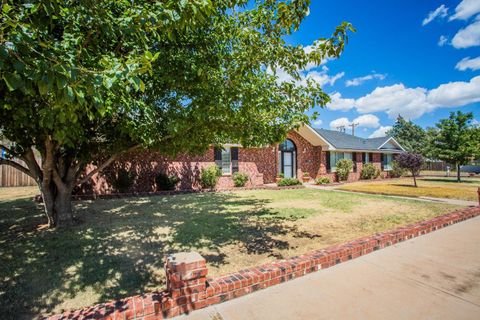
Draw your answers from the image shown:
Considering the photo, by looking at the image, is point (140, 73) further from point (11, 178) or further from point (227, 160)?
point (11, 178)

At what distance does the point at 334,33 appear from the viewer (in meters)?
3.86

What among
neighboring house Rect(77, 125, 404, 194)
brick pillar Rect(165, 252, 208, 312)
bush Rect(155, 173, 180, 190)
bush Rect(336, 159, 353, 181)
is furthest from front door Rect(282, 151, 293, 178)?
brick pillar Rect(165, 252, 208, 312)

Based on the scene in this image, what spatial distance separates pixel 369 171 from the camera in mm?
25312

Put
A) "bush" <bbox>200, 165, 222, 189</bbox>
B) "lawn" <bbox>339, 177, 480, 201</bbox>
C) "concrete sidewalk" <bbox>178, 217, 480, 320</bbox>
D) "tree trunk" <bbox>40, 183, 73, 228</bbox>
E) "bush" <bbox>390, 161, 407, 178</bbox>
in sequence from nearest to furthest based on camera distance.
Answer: "concrete sidewalk" <bbox>178, 217, 480, 320</bbox> → "tree trunk" <bbox>40, 183, 73, 228</bbox> → "lawn" <bbox>339, 177, 480, 201</bbox> → "bush" <bbox>200, 165, 222, 189</bbox> → "bush" <bbox>390, 161, 407, 178</bbox>

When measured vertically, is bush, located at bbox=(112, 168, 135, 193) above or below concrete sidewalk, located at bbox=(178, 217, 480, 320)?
above

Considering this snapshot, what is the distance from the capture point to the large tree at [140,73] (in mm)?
2459

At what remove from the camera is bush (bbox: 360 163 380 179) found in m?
25.1

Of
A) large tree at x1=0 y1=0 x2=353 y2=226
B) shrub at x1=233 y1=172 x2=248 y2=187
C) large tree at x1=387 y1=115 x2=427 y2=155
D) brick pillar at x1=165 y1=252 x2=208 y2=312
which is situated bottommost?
brick pillar at x1=165 y1=252 x2=208 y2=312

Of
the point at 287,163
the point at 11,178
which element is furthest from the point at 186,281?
the point at 11,178

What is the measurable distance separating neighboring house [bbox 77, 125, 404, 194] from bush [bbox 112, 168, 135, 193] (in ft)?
1.06

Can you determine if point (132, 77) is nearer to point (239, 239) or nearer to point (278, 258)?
point (278, 258)

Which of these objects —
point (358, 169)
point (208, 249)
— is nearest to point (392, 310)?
point (208, 249)

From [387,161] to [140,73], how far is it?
31.2 m

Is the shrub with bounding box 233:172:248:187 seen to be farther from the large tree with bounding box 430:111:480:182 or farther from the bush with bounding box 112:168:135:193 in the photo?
the large tree with bounding box 430:111:480:182
